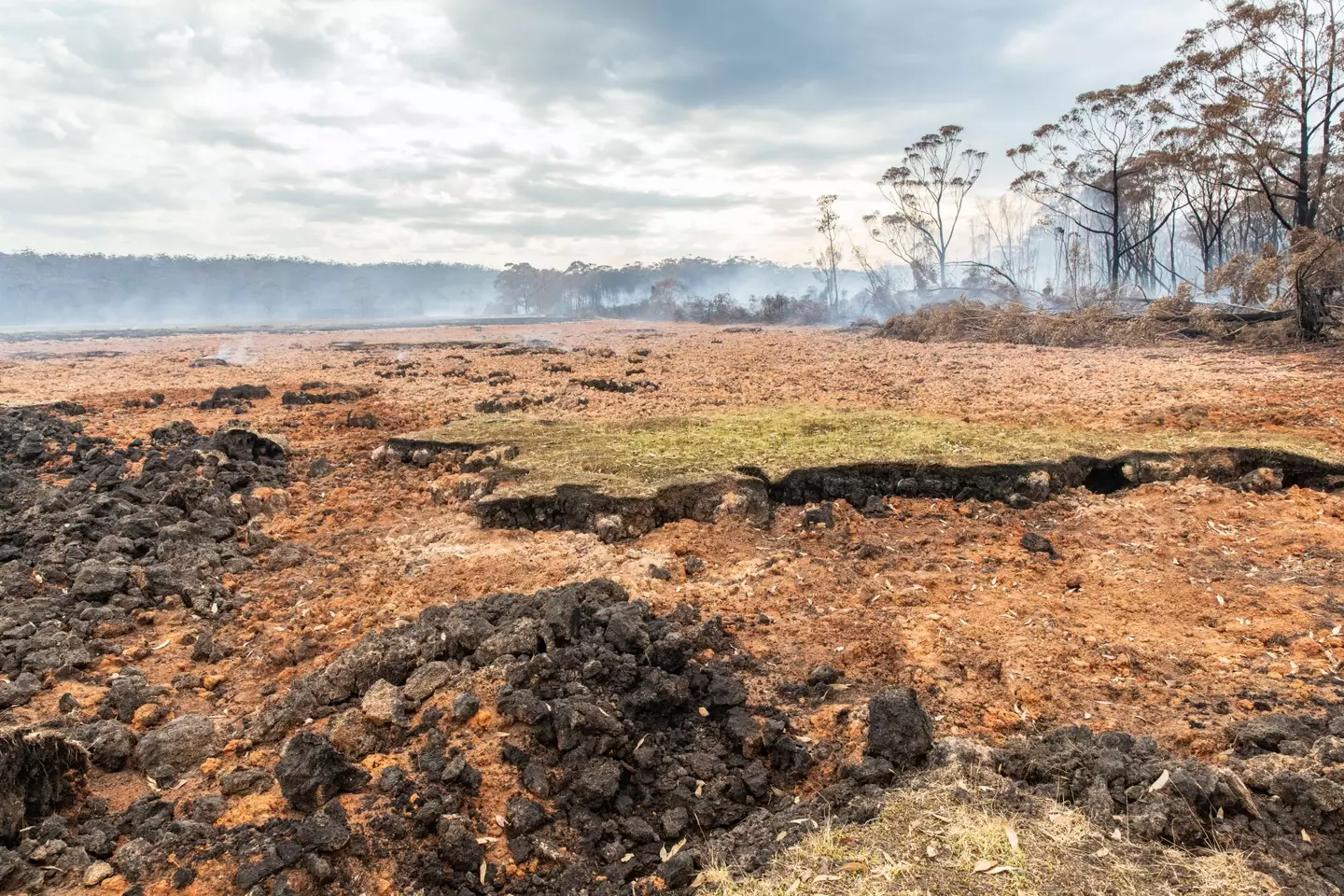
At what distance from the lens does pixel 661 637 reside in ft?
12.9

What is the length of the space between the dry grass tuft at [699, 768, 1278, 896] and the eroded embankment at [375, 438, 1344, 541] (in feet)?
10.9

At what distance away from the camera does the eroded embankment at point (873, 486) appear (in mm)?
5996

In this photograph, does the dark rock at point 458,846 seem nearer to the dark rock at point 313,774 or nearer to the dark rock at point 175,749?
the dark rock at point 313,774

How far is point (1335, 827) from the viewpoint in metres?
2.43

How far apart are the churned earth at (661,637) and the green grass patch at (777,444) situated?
0.24 feet

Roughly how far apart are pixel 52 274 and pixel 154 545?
128m

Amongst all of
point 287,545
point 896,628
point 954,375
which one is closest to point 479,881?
point 896,628

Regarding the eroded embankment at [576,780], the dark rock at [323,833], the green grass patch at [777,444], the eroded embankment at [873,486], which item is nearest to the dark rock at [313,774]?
the eroded embankment at [576,780]

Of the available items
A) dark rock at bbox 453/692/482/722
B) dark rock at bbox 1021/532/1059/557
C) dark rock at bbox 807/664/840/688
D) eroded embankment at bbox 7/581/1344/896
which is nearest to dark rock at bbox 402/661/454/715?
eroded embankment at bbox 7/581/1344/896

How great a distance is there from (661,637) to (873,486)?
3.15 metres

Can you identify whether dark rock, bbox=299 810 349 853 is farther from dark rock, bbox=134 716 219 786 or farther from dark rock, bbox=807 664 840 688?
dark rock, bbox=807 664 840 688

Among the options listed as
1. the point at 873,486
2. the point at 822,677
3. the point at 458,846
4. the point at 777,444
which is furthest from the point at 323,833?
the point at 777,444

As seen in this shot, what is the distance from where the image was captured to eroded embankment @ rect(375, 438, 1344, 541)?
19.7 feet

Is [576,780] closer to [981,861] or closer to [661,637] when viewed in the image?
[661,637]
